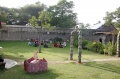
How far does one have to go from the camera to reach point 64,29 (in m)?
35.8

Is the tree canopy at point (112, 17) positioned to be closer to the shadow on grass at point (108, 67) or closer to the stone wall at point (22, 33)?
the stone wall at point (22, 33)

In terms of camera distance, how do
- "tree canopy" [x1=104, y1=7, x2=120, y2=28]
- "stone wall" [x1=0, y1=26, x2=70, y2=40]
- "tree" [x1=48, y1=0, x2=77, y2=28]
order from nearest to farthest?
1. "stone wall" [x1=0, y1=26, x2=70, y2=40]
2. "tree canopy" [x1=104, y1=7, x2=120, y2=28]
3. "tree" [x1=48, y1=0, x2=77, y2=28]

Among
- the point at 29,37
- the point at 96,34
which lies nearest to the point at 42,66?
the point at 29,37

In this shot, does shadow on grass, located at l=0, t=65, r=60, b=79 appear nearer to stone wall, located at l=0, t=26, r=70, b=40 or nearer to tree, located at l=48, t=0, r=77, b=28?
stone wall, located at l=0, t=26, r=70, b=40

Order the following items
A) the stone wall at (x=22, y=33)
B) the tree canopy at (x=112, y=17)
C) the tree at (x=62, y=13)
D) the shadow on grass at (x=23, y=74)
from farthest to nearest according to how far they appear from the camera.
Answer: the tree at (x=62, y=13), the tree canopy at (x=112, y=17), the stone wall at (x=22, y=33), the shadow on grass at (x=23, y=74)

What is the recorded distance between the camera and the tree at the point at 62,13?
40625mm

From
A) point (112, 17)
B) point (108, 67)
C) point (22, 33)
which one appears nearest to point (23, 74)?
point (108, 67)

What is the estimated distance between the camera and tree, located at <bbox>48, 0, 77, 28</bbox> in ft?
133

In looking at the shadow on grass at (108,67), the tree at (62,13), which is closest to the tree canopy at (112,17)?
the tree at (62,13)

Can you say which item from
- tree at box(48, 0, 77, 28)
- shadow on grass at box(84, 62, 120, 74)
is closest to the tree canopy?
tree at box(48, 0, 77, 28)

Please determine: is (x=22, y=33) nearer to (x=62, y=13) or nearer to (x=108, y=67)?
(x=62, y=13)

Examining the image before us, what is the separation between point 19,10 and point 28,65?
130 ft

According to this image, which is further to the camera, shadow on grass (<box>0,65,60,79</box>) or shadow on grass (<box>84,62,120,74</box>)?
shadow on grass (<box>84,62,120,74</box>)

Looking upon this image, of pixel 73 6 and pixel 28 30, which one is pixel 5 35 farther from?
pixel 73 6
